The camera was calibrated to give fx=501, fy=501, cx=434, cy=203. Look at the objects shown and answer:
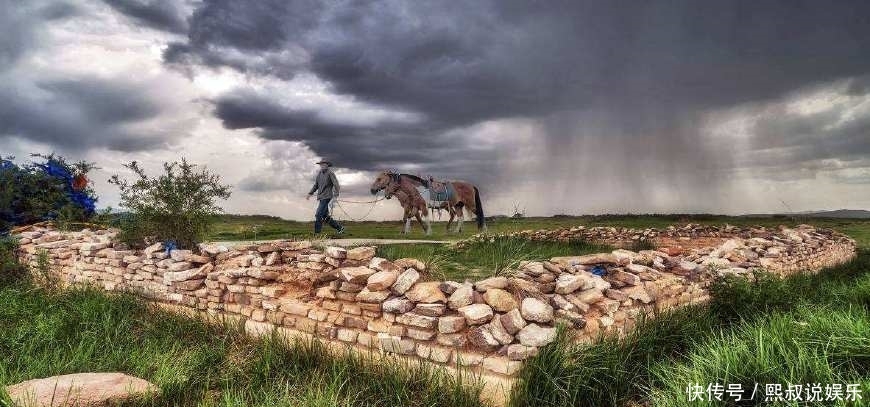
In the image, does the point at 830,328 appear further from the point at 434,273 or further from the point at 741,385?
the point at 434,273

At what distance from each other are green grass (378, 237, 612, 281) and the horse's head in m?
4.80

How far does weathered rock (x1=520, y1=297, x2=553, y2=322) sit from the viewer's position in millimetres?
4188

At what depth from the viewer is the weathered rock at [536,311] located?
4188mm

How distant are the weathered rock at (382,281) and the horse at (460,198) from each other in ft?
37.2

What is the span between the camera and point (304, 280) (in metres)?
5.79

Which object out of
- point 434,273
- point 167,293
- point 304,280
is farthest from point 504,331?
point 167,293

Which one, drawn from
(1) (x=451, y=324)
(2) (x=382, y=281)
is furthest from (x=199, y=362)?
(1) (x=451, y=324)

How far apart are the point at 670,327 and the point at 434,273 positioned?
256 centimetres

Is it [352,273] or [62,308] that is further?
[62,308]

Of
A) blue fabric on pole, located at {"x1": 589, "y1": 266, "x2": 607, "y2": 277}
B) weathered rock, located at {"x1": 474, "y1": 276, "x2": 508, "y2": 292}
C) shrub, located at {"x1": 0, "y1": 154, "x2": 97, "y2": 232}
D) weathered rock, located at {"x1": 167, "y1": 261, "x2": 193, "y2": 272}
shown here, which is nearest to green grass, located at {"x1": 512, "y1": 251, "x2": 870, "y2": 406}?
weathered rock, located at {"x1": 474, "y1": 276, "x2": 508, "y2": 292}

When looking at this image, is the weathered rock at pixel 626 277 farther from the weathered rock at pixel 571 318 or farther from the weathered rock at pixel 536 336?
the weathered rock at pixel 536 336

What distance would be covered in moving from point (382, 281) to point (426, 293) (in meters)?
0.51

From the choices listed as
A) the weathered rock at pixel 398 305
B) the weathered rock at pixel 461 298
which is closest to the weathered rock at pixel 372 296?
the weathered rock at pixel 398 305

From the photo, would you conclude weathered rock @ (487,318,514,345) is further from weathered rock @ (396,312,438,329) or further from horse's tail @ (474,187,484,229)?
horse's tail @ (474,187,484,229)
